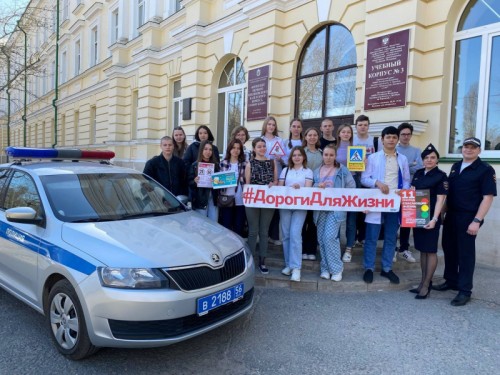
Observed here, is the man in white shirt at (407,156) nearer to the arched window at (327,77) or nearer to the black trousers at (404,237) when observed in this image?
the black trousers at (404,237)

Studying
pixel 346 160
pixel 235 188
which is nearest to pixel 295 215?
pixel 235 188

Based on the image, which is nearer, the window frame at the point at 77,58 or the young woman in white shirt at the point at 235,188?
the young woman in white shirt at the point at 235,188

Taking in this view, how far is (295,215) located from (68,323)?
2.73 m

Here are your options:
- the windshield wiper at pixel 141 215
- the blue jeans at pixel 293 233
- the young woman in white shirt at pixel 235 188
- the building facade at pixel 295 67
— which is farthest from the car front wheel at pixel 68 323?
the building facade at pixel 295 67

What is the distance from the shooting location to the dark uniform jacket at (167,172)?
17.9 ft

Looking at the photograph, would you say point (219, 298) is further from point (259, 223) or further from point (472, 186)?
point (472, 186)

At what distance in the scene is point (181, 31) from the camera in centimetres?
1247

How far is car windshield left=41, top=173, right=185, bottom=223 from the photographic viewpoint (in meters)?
3.56

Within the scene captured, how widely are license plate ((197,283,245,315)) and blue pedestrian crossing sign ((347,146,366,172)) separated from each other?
2360 mm

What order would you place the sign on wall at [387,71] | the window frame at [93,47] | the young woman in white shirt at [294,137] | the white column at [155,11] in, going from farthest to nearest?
1. the window frame at [93,47]
2. the white column at [155,11]
3. the sign on wall at [387,71]
4. the young woman in white shirt at [294,137]

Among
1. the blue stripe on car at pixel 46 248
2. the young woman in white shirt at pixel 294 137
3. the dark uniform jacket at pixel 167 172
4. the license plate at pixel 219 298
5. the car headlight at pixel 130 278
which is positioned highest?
the young woman in white shirt at pixel 294 137

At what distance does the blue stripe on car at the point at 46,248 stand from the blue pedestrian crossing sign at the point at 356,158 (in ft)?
10.8

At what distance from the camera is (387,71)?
6984 mm

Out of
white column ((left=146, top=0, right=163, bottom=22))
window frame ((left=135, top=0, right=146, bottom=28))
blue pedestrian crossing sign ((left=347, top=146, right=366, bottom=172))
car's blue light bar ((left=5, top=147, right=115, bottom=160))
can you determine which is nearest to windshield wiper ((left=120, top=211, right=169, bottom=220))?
car's blue light bar ((left=5, top=147, right=115, bottom=160))
